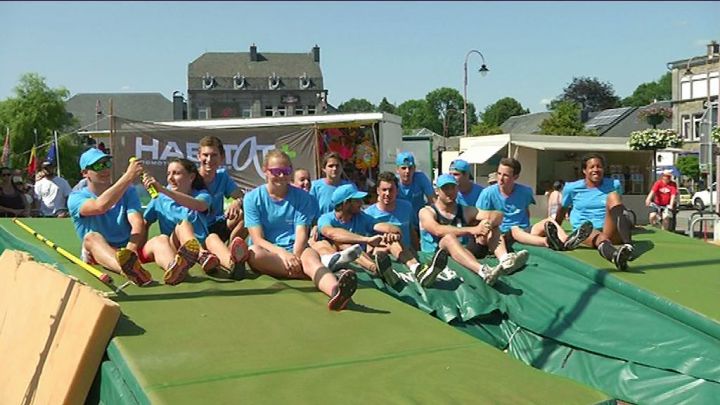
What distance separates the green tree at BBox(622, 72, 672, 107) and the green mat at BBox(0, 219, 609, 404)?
322ft

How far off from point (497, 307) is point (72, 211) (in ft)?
11.5

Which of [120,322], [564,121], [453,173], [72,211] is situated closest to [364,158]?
[453,173]

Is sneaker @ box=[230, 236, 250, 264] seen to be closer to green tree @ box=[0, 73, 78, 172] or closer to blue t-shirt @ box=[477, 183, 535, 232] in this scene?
blue t-shirt @ box=[477, 183, 535, 232]

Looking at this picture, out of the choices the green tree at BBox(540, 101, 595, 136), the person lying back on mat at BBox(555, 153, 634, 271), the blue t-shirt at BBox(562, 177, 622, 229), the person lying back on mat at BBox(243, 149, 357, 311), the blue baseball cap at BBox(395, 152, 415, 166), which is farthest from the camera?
the green tree at BBox(540, 101, 595, 136)

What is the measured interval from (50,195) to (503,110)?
86.8 metres

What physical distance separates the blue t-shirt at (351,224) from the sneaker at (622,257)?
2.09 meters

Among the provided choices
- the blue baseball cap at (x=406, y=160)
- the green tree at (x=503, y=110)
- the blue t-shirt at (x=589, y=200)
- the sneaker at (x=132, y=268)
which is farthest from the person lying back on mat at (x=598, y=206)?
the green tree at (x=503, y=110)

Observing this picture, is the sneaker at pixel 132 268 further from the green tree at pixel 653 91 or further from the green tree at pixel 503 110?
the green tree at pixel 653 91

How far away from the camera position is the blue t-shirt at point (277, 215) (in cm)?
514

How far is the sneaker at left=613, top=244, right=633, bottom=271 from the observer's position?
5570 millimetres

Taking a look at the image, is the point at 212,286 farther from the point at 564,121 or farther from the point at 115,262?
the point at 564,121

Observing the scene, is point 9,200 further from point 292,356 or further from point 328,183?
point 292,356

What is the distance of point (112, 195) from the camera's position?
15.2 ft

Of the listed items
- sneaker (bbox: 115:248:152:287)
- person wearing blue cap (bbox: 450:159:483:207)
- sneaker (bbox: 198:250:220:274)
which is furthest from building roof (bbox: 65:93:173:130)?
sneaker (bbox: 115:248:152:287)
